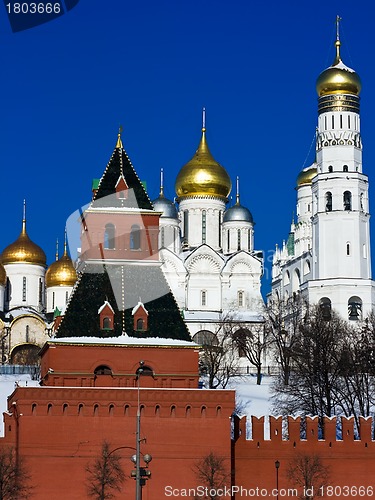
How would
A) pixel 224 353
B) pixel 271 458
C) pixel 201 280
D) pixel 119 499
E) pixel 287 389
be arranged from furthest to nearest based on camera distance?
1. pixel 201 280
2. pixel 224 353
3. pixel 287 389
4. pixel 271 458
5. pixel 119 499

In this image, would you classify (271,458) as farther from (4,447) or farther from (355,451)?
(4,447)

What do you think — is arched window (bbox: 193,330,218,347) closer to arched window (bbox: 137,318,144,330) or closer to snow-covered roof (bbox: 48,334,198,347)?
arched window (bbox: 137,318,144,330)

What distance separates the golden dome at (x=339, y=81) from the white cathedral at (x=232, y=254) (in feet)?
0.21

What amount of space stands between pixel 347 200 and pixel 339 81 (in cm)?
767

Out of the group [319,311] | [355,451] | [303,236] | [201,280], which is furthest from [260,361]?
[355,451]

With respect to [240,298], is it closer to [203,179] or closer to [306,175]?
[203,179]

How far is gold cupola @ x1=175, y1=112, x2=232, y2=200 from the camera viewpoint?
8994cm

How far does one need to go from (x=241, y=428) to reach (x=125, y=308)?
5.78 meters

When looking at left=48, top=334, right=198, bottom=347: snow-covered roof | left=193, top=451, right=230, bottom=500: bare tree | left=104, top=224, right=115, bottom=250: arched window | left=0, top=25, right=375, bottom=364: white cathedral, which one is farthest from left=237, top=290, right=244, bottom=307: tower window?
left=193, top=451, right=230, bottom=500: bare tree

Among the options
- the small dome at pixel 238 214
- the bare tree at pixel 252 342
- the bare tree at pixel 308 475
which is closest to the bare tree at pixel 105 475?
the bare tree at pixel 308 475

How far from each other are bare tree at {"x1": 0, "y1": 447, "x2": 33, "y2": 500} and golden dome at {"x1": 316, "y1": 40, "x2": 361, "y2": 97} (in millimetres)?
48143

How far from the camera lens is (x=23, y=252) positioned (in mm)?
91250

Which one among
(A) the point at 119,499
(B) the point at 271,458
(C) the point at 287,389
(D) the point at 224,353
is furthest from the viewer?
(D) the point at 224,353

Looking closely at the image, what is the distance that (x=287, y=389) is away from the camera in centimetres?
6384
